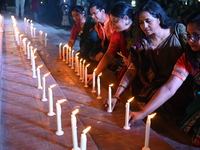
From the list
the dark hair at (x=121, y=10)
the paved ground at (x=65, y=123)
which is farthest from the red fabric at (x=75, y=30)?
the dark hair at (x=121, y=10)

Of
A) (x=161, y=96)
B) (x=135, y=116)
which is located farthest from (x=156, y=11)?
(x=135, y=116)

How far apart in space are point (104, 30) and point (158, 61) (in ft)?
5.88

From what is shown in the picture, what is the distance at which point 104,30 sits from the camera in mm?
4828

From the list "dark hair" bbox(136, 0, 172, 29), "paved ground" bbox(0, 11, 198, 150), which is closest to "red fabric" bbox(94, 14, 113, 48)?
"paved ground" bbox(0, 11, 198, 150)

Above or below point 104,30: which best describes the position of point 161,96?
below

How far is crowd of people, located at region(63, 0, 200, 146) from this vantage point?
2559mm

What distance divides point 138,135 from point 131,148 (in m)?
A: 0.24

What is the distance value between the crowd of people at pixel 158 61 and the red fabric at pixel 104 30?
26.9 inches

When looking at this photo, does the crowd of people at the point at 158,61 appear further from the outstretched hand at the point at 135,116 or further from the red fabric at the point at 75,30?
the red fabric at the point at 75,30

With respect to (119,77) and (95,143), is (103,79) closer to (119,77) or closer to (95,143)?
(119,77)

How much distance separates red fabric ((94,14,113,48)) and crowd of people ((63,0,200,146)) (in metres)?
0.68

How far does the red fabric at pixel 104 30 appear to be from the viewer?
4.64 meters

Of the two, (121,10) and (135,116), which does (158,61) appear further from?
(135,116)

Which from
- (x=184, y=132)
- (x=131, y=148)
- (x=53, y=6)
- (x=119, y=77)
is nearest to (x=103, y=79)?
(x=119, y=77)
